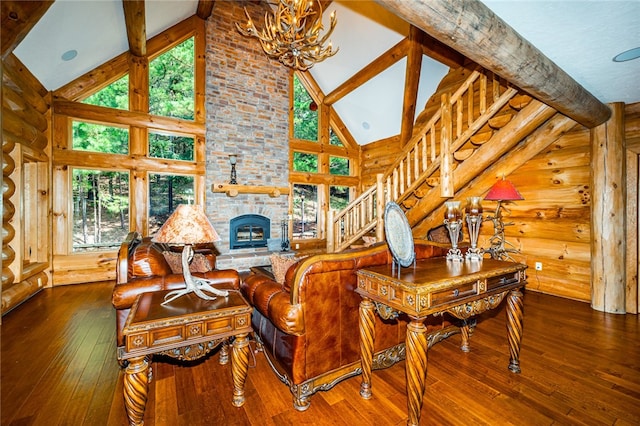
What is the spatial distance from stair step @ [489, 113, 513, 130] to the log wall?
19.6 feet

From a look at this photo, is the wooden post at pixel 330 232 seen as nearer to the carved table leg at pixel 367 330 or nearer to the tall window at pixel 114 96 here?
the carved table leg at pixel 367 330

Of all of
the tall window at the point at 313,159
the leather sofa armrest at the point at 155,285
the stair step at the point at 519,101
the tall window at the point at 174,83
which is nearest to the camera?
the leather sofa armrest at the point at 155,285

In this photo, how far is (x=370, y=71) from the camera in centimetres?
598

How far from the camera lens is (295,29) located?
12.0 ft

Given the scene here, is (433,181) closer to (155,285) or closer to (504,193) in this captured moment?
(504,193)

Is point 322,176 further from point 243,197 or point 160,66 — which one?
point 160,66

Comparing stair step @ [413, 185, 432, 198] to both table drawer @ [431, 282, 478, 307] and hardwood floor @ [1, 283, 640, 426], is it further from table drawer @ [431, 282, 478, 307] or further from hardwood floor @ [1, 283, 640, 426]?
table drawer @ [431, 282, 478, 307]

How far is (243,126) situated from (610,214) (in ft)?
20.4

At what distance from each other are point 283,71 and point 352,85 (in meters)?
1.70

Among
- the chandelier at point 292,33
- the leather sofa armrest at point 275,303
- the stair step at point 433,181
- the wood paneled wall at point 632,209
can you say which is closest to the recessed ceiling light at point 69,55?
the chandelier at point 292,33

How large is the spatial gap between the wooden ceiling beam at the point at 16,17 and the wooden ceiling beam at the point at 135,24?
1.62m

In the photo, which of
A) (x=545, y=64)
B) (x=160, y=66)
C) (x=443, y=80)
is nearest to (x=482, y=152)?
(x=545, y=64)

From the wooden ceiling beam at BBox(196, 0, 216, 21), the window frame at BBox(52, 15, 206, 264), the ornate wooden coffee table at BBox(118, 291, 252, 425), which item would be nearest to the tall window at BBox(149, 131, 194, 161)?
the window frame at BBox(52, 15, 206, 264)

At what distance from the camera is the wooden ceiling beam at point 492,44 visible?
135 centimetres
